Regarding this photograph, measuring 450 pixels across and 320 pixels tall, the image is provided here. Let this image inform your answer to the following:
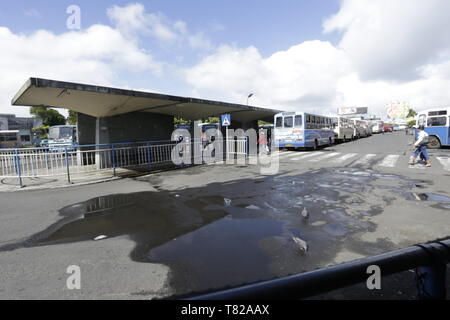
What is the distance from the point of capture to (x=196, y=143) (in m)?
14.6

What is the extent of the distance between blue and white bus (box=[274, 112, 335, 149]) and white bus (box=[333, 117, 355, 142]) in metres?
7.67

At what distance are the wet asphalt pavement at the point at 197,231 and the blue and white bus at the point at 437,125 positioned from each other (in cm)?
1204

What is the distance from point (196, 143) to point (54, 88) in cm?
779

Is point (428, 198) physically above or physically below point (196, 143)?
below

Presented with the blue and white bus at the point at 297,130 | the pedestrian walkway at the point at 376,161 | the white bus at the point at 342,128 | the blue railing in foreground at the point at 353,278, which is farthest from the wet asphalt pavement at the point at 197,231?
the white bus at the point at 342,128

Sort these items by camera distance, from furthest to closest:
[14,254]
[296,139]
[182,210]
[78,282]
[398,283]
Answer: [296,139] → [182,210] → [14,254] → [78,282] → [398,283]

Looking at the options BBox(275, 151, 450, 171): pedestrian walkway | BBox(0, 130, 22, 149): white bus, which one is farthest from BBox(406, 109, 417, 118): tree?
BBox(0, 130, 22, 149): white bus

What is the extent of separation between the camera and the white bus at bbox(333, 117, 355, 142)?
27.5 metres

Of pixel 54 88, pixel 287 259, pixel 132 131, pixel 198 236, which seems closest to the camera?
pixel 287 259

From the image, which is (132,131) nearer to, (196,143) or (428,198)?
(196,143)

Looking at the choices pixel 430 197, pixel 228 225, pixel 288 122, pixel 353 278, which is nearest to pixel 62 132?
pixel 288 122

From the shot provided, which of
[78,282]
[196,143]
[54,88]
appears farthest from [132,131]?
[78,282]

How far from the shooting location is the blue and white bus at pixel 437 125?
17.1m

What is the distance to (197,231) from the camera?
4641mm
